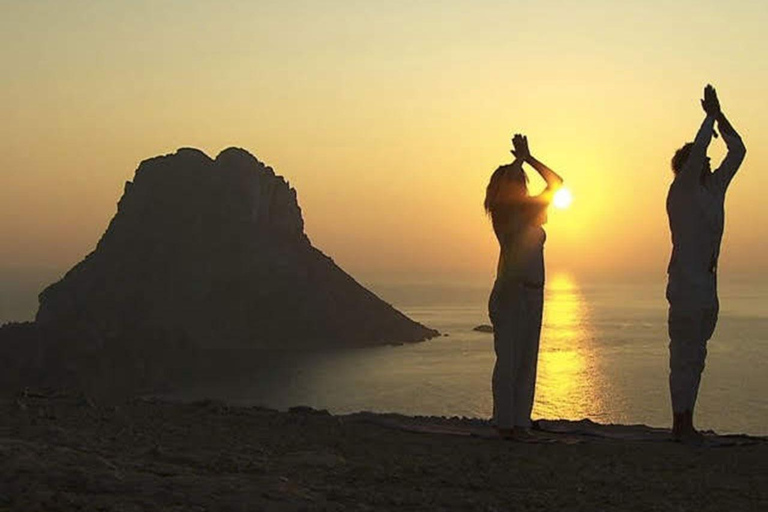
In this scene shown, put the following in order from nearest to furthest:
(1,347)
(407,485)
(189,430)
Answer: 1. (407,485)
2. (189,430)
3. (1,347)

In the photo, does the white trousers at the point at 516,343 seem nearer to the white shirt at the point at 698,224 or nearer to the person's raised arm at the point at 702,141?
the white shirt at the point at 698,224

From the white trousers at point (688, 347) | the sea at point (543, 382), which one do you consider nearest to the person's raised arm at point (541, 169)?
the white trousers at point (688, 347)

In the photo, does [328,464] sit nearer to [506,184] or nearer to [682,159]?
[506,184]

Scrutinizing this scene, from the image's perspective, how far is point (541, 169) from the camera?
1127cm

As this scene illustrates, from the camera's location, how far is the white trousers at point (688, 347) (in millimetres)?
11031

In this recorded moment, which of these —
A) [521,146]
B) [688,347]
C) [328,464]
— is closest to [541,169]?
[521,146]

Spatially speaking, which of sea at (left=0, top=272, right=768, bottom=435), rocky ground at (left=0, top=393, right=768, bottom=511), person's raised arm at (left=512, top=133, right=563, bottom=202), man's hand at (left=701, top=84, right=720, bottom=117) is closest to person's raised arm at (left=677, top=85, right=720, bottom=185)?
man's hand at (left=701, top=84, right=720, bottom=117)

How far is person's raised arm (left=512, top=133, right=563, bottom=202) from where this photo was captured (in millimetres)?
11242

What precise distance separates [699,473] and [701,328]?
3.00 meters

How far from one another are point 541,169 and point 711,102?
2132 mm

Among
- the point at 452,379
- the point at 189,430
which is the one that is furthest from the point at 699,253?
the point at 452,379

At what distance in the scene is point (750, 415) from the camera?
88.9m

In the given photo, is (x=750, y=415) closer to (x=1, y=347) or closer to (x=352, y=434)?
(x=352, y=434)

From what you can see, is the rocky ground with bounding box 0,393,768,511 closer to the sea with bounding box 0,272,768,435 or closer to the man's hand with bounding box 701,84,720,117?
the man's hand with bounding box 701,84,720,117
